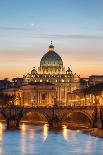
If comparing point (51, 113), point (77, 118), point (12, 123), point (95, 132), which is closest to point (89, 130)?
point (95, 132)

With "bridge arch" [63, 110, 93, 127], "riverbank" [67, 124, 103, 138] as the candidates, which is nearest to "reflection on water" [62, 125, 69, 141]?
"riverbank" [67, 124, 103, 138]

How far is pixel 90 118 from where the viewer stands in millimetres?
121250

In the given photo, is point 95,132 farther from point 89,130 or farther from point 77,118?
point 77,118

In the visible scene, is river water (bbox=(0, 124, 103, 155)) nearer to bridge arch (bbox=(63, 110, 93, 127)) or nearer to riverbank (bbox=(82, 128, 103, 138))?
riverbank (bbox=(82, 128, 103, 138))

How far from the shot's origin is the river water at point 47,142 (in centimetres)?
9025

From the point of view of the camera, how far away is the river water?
90250 millimetres

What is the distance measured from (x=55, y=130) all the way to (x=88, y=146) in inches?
904

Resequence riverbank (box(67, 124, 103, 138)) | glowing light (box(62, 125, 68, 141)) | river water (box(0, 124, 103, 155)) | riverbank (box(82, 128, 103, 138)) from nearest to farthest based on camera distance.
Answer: river water (box(0, 124, 103, 155)) → riverbank (box(82, 128, 103, 138)) → glowing light (box(62, 125, 68, 141)) → riverbank (box(67, 124, 103, 138))

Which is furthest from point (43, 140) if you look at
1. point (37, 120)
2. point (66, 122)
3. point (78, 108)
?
point (37, 120)

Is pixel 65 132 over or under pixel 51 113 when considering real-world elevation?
under

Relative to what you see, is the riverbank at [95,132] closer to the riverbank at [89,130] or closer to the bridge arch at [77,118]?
the riverbank at [89,130]

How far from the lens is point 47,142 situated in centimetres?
10025

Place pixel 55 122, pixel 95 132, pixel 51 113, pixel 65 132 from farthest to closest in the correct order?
pixel 51 113, pixel 55 122, pixel 65 132, pixel 95 132

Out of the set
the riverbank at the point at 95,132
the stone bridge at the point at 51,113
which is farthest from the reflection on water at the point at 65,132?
the stone bridge at the point at 51,113
